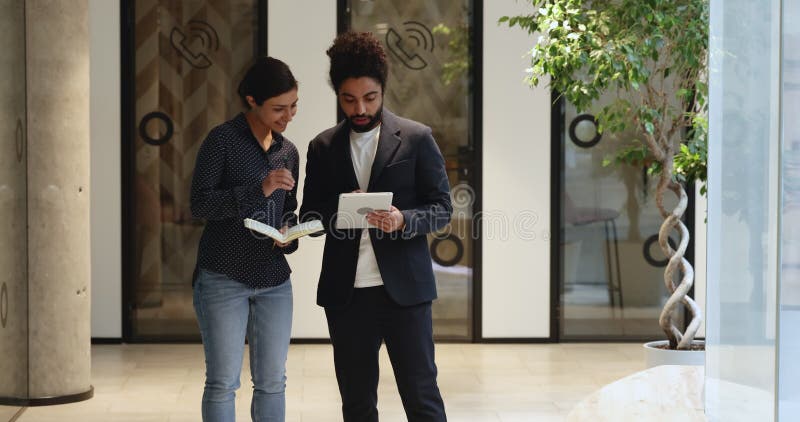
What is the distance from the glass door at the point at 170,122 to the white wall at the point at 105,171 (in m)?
0.08

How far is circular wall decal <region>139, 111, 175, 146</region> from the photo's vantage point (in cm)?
696

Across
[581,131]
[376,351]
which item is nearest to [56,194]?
[376,351]

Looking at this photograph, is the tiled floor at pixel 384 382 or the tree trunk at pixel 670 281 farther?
the tree trunk at pixel 670 281

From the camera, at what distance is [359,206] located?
2.89m

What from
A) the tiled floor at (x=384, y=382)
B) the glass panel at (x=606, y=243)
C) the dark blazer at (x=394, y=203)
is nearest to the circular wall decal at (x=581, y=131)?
the glass panel at (x=606, y=243)

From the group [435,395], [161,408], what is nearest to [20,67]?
[161,408]

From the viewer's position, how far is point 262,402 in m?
3.22

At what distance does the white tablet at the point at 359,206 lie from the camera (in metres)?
2.87

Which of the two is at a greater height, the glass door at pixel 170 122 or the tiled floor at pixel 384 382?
the glass door at pixel 170 122

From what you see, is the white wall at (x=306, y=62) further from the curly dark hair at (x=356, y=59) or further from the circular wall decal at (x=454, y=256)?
the curly dark hair at (x=356, y=59)

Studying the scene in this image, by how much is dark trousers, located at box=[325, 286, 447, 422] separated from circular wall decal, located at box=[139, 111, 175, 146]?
424 centimetres

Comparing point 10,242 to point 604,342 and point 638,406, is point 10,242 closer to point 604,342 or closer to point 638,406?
point 638,406

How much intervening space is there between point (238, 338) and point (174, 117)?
4109mm

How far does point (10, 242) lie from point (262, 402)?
2198mm
